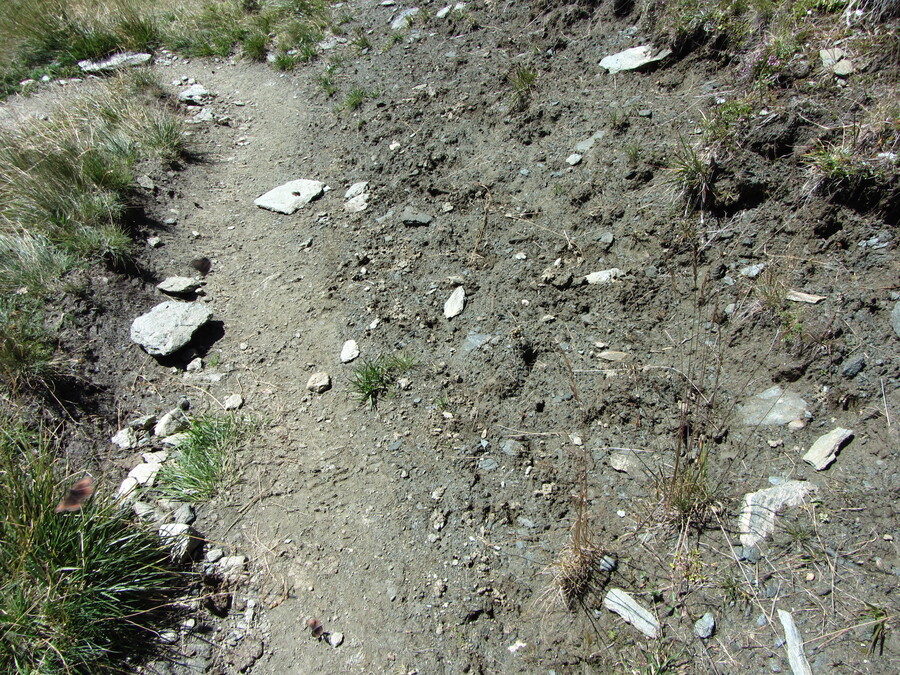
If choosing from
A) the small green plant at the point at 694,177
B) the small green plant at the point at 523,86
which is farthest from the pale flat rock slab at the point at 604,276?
the small green plant at the point at 523,86

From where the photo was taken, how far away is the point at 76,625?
8.08 feet

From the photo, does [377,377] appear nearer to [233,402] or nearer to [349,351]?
[349,351]

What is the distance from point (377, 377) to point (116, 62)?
724 cm

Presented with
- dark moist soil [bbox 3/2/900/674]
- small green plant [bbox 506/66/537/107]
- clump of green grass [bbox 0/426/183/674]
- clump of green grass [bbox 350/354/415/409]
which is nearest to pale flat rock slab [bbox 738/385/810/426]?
dark moist soil [bbox 3/2/900/674]

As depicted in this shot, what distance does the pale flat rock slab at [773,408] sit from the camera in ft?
9.05

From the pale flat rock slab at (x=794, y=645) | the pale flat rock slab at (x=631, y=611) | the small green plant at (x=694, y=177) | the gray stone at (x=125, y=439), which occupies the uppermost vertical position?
the gray stone at (x=125, y=439)

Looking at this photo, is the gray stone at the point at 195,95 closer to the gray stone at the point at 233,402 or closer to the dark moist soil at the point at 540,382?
the dark moist soil at the point at 540,382

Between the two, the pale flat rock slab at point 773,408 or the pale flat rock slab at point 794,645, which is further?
the pale flat rock slab at point 773,408

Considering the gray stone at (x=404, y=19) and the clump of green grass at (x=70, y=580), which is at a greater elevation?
the gray stone at (x=404, y=19)

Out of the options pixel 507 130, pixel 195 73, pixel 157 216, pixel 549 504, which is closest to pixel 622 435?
pixel 549 504

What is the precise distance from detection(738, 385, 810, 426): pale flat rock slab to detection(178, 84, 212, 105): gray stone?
7.00 meters

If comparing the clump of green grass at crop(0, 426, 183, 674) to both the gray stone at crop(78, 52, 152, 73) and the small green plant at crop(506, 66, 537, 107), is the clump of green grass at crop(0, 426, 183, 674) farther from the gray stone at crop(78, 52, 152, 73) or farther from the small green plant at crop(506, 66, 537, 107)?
the gray stone at crop(78, 52, 152, 73)

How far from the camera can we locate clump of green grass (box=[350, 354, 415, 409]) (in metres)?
3.59

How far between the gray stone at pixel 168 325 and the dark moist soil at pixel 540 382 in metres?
0.12
